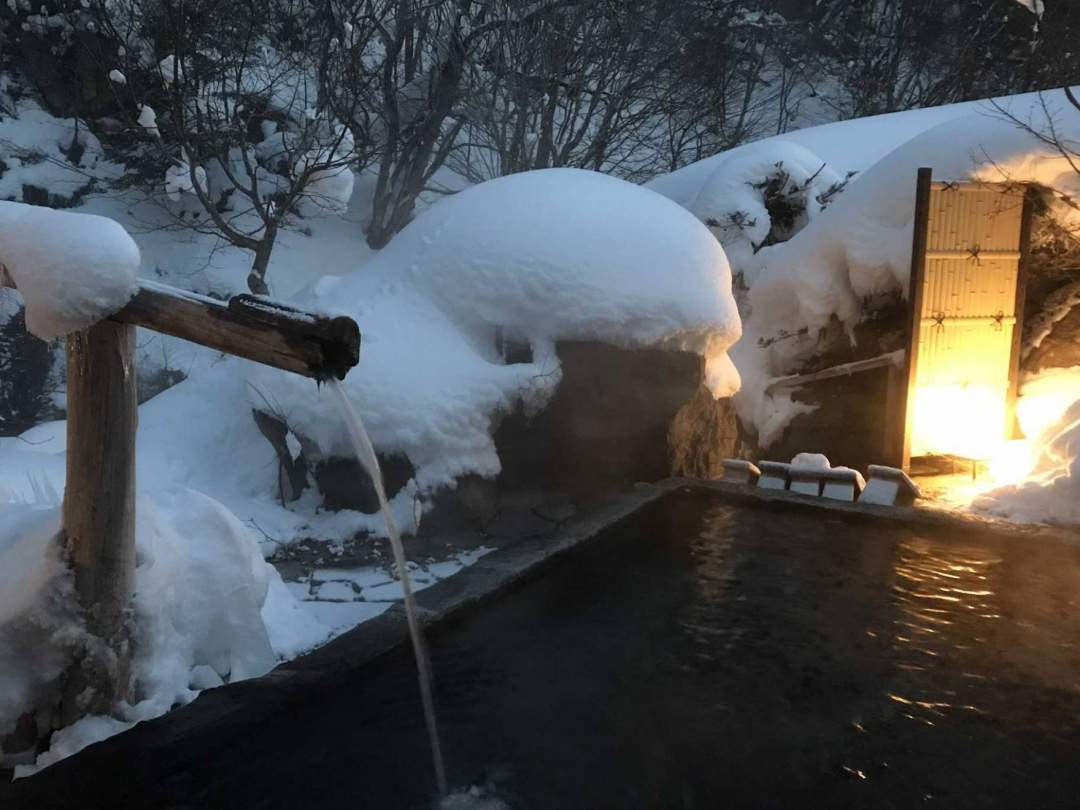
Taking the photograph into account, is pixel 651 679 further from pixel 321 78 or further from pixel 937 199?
pixel 321 78

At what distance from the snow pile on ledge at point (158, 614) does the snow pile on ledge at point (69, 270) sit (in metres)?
0.77

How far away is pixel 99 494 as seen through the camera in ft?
8.71

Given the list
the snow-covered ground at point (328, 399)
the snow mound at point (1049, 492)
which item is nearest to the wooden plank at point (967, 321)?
the snow mound at point (1049, 492)

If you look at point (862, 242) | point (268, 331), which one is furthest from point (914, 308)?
point (268, 331)

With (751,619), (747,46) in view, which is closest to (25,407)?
(751,619)

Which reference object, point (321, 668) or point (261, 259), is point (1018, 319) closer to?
point (321, 668)

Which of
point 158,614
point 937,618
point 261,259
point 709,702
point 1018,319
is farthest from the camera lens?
point 261,259

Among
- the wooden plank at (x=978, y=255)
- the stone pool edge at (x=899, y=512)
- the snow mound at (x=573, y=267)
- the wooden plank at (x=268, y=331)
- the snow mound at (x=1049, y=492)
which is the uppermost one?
the wooden plank at (x=978, y=255)

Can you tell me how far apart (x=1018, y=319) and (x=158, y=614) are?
7612mm

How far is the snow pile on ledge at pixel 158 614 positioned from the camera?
265 cm

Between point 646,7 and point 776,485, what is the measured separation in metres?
10.6

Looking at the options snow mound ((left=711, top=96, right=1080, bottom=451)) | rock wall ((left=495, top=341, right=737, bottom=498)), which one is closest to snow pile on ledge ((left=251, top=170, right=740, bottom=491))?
rock wall ((left=495, top=341, right=737, bottom=498))

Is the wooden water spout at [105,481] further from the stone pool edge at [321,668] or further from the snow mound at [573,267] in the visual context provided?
the snow mound at [573,267]

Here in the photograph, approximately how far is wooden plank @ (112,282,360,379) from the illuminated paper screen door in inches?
246
